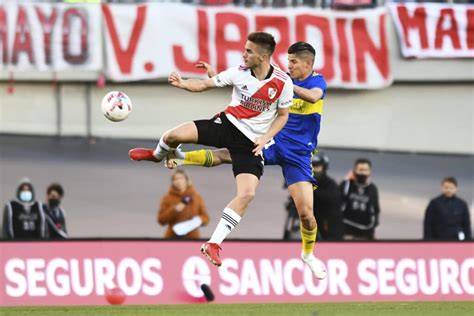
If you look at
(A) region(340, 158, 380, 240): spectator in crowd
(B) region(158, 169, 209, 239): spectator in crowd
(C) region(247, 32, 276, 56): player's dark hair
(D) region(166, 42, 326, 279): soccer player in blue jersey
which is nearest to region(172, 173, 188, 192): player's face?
(B) region(158, 169, 209, 239): spectator in crowd

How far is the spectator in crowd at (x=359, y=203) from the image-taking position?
1936 cm

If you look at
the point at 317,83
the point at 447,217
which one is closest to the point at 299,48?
the point at 317,83

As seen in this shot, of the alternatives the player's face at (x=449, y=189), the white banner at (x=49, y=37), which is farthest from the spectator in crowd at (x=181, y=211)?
the player's face at (x=449, y=189)

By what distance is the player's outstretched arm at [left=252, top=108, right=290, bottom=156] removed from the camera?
13750 millimetres

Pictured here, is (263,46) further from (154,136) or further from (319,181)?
(154,136)

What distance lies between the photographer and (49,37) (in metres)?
20.9

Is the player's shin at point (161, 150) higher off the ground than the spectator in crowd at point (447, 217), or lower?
higher

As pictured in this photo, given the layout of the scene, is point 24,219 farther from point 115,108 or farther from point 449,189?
point 449,189

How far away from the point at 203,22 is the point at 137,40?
102 cm

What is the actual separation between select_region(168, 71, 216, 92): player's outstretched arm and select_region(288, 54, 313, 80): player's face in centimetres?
99

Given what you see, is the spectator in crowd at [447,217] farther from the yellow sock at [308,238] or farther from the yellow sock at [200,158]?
the yellow sock at [200,158]

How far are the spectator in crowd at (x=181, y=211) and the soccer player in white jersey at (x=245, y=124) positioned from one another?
17.2 ft

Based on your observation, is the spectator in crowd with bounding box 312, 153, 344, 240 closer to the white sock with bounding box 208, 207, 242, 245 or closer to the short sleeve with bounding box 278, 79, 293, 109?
the white sock with bounding box 208, 207, 242, 245

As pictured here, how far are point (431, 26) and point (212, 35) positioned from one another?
11.0ft
